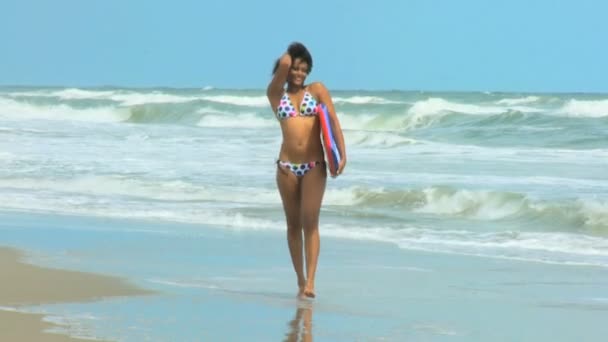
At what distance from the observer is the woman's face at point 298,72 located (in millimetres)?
6504

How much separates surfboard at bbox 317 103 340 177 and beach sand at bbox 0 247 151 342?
1.25 metres

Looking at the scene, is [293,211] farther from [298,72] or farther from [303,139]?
[298,72]

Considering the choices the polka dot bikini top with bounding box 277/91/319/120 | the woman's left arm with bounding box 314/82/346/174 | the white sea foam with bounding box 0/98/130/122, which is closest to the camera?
the woman's left arm with bounding box 314/82/346/174

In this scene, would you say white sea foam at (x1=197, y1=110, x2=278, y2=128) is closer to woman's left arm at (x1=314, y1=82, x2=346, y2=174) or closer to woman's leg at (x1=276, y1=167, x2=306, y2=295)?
woman's leg at (x1=276, y1=167, x2=306, y2=295)

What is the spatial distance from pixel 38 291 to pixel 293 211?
4.85 ft

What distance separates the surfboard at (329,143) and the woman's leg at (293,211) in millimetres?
288

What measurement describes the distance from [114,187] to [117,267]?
7.27 meters

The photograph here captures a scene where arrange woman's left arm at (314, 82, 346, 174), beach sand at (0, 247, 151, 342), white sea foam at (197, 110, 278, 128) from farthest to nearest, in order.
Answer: white sea foam at (197, 110, 278, 128) → woman's left arm at (314, 82, 346, 174) → beach sand at (0, 247, 151, 342)

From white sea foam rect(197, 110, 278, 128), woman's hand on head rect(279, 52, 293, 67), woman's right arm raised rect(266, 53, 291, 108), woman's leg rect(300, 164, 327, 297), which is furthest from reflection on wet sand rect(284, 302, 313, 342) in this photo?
white sea foam rect(197, 110, 278, 128)

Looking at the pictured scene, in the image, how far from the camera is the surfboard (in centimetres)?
642

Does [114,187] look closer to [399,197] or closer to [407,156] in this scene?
[399,197]

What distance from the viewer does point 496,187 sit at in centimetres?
1441

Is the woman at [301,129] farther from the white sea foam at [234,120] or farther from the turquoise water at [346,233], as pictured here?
the white sea foam at [234,120]

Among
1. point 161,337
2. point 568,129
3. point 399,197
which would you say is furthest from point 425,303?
point 568,129
